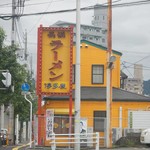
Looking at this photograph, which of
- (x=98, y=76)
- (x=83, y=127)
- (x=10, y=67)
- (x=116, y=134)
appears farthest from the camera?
(x=98, y=76)

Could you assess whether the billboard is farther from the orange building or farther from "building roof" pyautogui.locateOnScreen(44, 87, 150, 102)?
"building roof" pyautogui.locateOnScreen(44, 87, 150, 102)

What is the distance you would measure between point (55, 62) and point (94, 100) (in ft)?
25.2

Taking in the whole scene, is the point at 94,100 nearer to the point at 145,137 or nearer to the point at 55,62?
the point at 145,137

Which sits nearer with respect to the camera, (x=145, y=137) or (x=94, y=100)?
(x=145, y=137)

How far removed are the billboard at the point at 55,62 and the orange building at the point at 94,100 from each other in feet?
7.74

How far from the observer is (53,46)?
23469 millimetres

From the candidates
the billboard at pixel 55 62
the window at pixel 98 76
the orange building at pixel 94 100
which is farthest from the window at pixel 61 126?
the window at pixel 98 76

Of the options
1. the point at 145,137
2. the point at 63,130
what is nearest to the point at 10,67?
the point at 63,130

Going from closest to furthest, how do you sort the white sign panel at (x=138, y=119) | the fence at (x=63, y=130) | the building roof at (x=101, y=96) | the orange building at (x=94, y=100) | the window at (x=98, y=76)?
the fence at (x=63, y=130) < the white sign panel at (x=138, y=119) < the orange building at (x=94, y=100) < the building roof at (x=101, y=96) < the window at (x=98, y=76)

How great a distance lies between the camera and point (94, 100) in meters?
30.3

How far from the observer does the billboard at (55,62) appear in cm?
2339

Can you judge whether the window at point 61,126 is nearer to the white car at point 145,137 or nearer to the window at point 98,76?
the white car at point 145,137

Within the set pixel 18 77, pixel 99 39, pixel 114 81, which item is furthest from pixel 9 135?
pixel 99 39

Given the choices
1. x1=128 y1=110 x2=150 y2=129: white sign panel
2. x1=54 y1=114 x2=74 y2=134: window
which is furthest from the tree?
x1=128 y1=110 x2=150 y2=129: white sign panel
